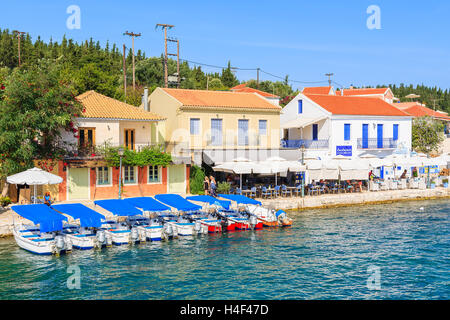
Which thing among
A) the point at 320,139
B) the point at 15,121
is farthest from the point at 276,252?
the point at 320,139

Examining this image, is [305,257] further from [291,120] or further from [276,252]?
[291,120]

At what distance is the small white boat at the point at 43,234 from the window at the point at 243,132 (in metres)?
17.2

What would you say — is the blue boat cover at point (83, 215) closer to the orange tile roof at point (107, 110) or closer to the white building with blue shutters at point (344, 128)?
the orange tile roof at point (107, 110)

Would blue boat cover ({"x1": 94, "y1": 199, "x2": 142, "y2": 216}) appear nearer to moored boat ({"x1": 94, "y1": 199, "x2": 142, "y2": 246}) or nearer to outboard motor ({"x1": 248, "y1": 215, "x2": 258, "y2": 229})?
moored boat ({"x1": 94, "y1": 199, "x2": 142, "y2": 246})

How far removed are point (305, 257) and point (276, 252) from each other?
1.34 meters

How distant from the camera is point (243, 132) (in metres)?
34.9

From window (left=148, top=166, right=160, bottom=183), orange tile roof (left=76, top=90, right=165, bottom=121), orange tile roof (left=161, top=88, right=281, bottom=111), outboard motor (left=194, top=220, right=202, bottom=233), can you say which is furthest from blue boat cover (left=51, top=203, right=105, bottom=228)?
orange tile roof (left=161, top=88, right=281, bottom=111)

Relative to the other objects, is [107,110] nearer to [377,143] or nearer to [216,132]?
[216,132]

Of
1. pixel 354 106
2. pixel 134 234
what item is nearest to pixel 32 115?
pixel 134 234

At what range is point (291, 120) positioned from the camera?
44812 mm

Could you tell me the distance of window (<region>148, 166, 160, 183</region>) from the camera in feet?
97.4

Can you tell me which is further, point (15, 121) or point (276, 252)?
point (15, 121)

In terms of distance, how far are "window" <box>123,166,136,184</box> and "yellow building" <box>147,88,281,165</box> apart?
15.6 feet
